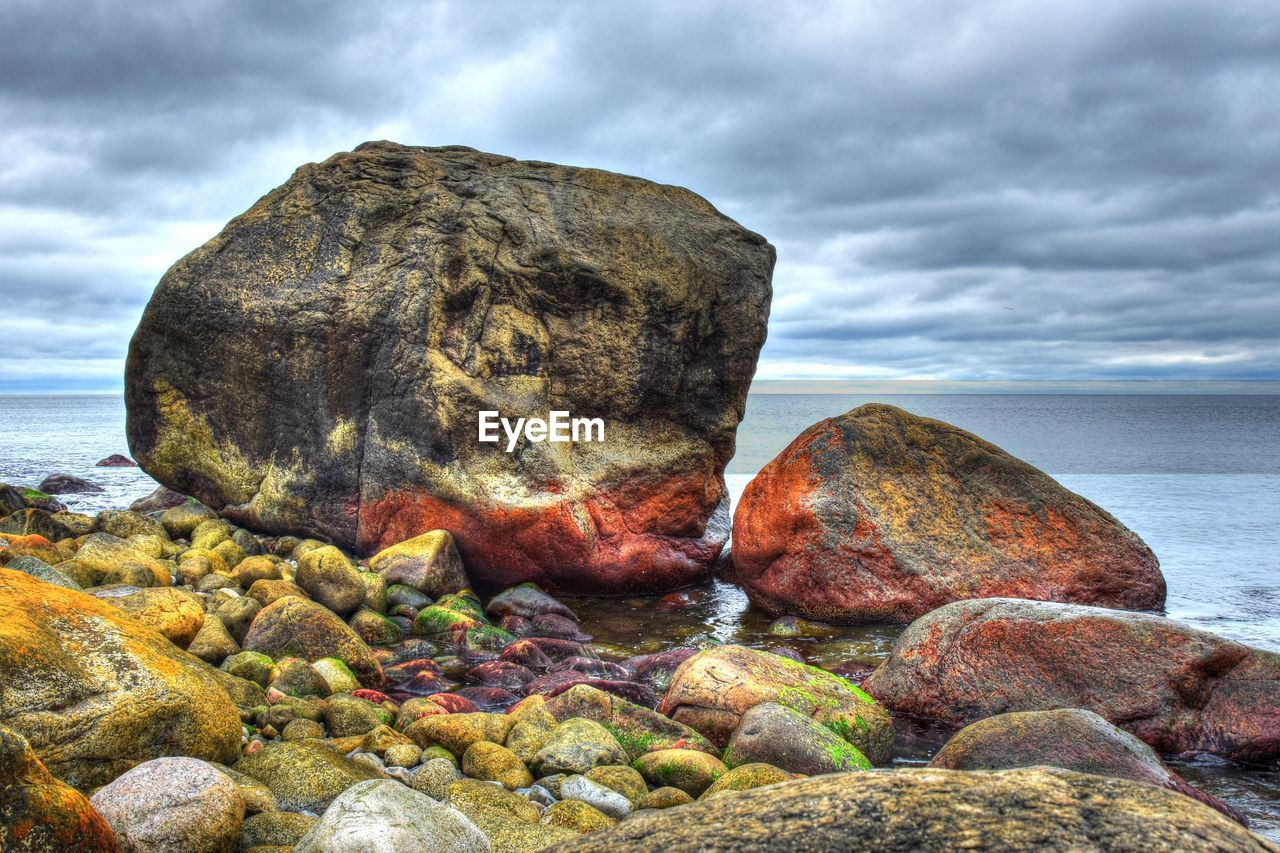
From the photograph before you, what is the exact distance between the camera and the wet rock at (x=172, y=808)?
379cm

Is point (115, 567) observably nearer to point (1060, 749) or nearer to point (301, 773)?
point (301, 773)

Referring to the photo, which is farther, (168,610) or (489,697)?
(489,697)

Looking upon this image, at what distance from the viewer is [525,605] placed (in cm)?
1119

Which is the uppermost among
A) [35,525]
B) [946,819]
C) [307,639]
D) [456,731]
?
[946,819]

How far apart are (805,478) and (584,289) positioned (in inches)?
160

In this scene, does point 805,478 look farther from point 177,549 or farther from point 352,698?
point 177,549

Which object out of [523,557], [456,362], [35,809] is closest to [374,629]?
[523,557]

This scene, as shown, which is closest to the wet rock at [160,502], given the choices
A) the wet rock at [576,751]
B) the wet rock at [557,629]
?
the wet rock at [557,629]

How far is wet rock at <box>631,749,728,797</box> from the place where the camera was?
19.5 feet

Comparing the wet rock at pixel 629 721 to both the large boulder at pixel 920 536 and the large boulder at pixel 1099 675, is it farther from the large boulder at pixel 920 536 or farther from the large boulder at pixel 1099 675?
the large boulder at pixel 920 536

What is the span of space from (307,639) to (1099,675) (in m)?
6.98

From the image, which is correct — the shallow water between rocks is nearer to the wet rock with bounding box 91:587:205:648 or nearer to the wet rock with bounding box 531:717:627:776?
the wet rock with bounding box 531:717:627:776

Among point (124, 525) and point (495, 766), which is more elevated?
point (124, 525)

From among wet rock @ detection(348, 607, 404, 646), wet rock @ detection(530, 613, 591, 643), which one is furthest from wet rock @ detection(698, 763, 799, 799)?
wet rock @ detection(348, 607, 404, 646)
